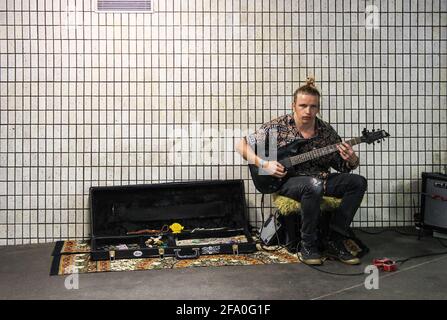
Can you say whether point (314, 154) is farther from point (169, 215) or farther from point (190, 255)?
point (169, 215)

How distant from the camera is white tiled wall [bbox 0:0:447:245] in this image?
4395 mm

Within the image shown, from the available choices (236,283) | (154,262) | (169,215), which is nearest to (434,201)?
(236,283)

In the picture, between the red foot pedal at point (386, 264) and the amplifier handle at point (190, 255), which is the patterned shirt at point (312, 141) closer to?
the red foot pedal at point (386, 264)

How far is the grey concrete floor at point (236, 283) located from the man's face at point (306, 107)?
104 centimetres

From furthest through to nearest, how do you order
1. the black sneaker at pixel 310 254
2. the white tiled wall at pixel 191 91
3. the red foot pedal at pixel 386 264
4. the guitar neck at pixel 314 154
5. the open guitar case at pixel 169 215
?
1. the white tiled wall at pixel 191 91
2. the open guitar case at pixel 169 215
3. the guitar neck at pixel 314 154
4. the black sneaker at pixel 310 254
5. the red foot pedal at pixel 386 264

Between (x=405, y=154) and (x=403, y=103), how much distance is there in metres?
0.44

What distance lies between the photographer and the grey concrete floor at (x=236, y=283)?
3000 mm

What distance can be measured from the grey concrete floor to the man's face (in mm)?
1041

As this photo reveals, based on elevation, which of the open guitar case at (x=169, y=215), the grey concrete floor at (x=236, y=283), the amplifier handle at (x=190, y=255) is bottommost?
the grey concrete floor at (x=236, y=283)

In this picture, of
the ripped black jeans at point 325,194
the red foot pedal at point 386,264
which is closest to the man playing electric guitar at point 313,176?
the ripped black jeans at point 325,194

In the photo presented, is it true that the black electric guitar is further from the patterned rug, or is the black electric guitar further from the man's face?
the patterned rug

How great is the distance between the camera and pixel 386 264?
346 cm

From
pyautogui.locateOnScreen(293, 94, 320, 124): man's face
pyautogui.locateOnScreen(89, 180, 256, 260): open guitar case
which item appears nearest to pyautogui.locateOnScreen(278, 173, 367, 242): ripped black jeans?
pyautogui.locateOnScreen(293, 94, 320, 124): man's face

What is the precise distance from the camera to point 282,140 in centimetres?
392
